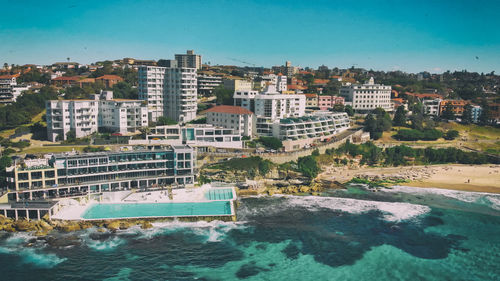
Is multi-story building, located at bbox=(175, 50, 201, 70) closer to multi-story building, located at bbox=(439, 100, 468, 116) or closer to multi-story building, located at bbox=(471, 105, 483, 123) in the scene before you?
multi-story building, located at bbox=(439, 100, 468, 116)

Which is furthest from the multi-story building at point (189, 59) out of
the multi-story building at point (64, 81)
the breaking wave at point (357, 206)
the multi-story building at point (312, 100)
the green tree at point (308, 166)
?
the breaking wave at point (357, 206)

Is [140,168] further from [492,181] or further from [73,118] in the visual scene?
[492,181]

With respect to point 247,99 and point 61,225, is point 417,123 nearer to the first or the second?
point 247,99

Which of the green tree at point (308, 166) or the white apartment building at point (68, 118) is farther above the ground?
the white apartment building at point (68, 118)

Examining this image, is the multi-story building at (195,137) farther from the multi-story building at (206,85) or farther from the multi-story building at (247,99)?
the multi-story building at (206,85)

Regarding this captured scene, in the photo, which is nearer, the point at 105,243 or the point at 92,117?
the point at 105,243

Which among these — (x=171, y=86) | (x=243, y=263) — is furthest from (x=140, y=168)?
(x=171, y=86)

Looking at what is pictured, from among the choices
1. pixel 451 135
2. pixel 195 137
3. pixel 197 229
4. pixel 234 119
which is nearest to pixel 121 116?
pixel 195 137
